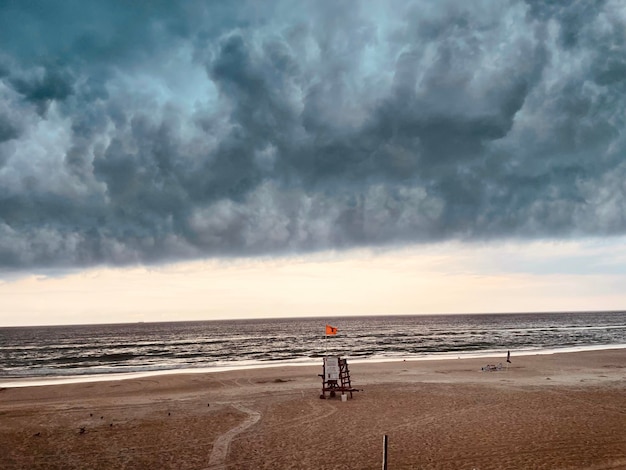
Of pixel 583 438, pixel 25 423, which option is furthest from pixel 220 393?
pixel 583 438

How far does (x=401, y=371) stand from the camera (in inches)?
1478

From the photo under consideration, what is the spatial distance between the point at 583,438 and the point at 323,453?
9.62m

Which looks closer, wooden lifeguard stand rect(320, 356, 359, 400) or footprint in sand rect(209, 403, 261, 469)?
footprint in sand rect(209, 403, 261, 469)

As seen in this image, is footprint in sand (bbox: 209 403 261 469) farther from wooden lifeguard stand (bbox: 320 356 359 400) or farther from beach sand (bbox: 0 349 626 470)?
wooden lifeguard stand (bbox: 320 356 359 400)

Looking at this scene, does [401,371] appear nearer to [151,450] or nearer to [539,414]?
[539,414]

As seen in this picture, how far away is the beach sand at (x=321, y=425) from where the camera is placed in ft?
47.5

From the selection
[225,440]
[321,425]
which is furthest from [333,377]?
[225,440]

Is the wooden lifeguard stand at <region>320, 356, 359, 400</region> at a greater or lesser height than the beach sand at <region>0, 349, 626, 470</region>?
greater

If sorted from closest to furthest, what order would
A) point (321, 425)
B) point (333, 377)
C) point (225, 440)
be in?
point (225, 440) < point (321, 425) < point (333, 377)

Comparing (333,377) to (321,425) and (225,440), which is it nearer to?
(321,425)

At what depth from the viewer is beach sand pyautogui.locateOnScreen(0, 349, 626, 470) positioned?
570 inches

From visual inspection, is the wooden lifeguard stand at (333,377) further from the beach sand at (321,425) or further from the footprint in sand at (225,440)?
the footprint in sand at (225,440)

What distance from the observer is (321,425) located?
61.8ft

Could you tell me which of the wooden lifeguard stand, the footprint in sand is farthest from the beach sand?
the wooden lifeguard stand
